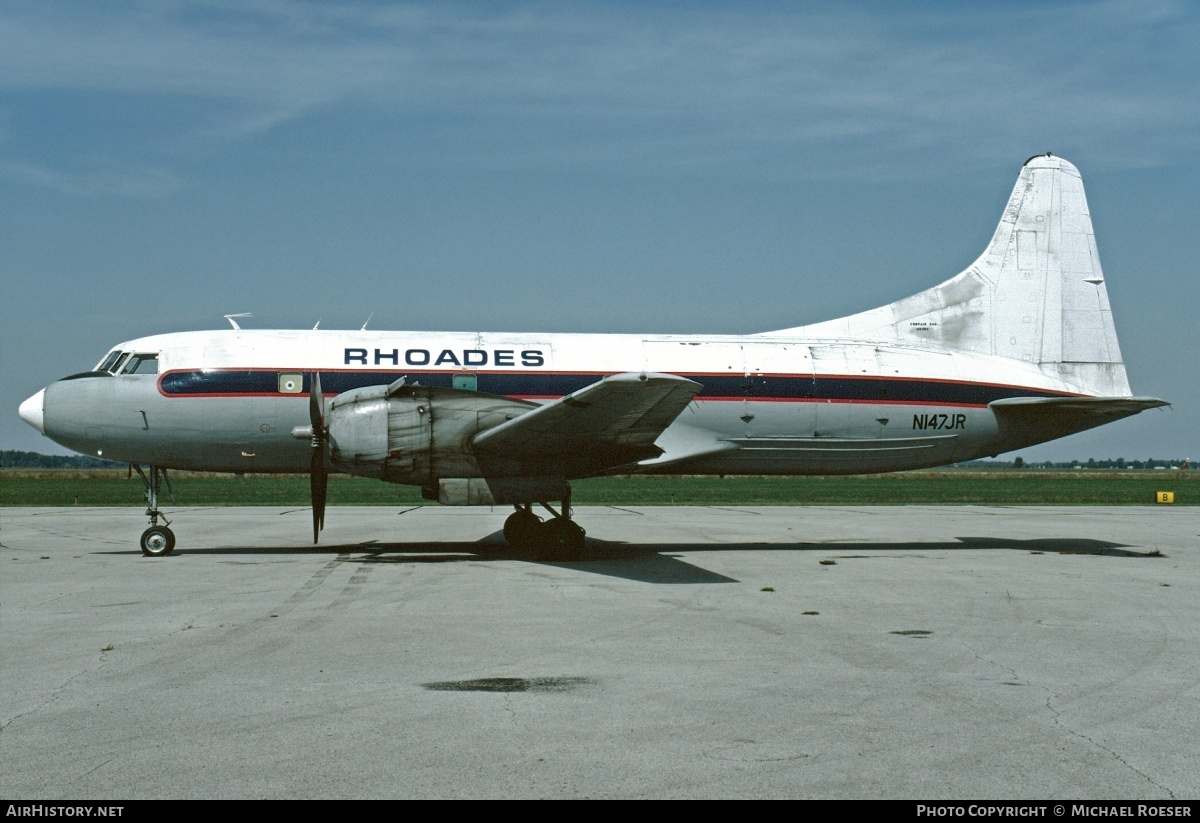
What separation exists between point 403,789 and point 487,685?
8.33 feet

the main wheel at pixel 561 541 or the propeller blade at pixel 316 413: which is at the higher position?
the propeller blade at pixel 316 413

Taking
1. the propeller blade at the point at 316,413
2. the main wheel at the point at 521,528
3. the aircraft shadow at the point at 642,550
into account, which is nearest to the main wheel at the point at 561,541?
the aircraft shadow at the point at 642,550

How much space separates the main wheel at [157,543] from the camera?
714 inches

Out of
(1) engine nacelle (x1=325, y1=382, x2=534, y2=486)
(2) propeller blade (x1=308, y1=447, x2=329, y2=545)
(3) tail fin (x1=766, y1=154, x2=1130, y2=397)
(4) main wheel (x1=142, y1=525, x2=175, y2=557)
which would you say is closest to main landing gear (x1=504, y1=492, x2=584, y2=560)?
(1) engine nacelle (x1=325, y1=382, x2=534, y2=486)

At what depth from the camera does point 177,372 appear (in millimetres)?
18859

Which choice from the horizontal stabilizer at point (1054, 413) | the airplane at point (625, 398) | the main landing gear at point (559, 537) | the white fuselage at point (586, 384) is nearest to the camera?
the airplane at point (625, 398)

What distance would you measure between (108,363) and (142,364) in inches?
28.6

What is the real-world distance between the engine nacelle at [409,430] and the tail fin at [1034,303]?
831cm

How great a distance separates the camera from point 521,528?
1962 centimetres

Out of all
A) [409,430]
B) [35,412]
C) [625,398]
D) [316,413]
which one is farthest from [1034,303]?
[35,412]

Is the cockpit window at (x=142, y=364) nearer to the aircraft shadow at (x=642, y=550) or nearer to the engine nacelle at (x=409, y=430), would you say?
the aircraft shadow at (x=642, y=550)

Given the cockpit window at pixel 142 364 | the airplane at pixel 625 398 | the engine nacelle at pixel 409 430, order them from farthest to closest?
Answer: the cockpit window at pixel 142 364 → the airplane at pixel 625 398 → the engine nacelle at pixel 409 430

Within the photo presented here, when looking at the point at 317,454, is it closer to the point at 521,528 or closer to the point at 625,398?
the point at 521,528
